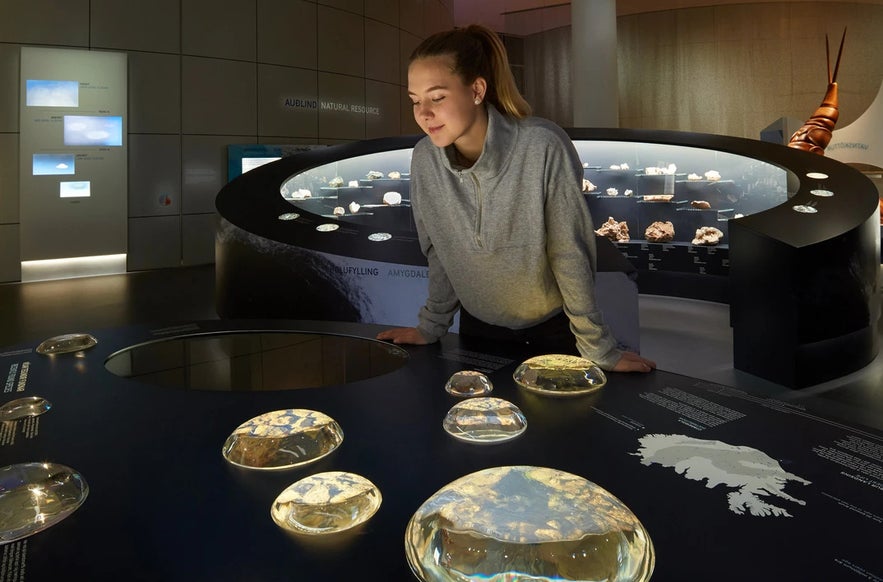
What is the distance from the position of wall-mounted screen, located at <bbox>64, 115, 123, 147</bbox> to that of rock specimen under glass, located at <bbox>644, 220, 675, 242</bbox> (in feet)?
22.2

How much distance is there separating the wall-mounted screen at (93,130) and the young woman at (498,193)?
309 inches

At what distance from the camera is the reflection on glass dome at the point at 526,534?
604mm

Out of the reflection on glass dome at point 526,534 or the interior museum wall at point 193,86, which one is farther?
the interior museum wall at point 193,86

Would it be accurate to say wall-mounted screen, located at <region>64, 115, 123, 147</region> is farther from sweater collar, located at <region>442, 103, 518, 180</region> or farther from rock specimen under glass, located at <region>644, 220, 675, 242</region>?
sweater collar, located at <region>442, 103, 518, 180</region>

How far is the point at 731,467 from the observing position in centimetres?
90

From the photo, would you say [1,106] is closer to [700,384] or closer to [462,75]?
[462,75]

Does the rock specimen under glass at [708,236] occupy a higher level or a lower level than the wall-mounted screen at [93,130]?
lower

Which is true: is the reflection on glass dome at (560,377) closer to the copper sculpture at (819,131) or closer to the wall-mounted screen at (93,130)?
the copper sculpture at (819,131)

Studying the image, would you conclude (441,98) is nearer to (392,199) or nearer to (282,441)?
(282,441)

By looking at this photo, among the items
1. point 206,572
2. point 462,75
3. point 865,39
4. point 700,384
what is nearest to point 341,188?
point 462,75

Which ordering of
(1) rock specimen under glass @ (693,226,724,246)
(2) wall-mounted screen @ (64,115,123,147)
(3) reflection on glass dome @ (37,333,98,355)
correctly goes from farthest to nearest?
(2) wall-mounted screen @ (64,115,123,147) < (1) rock specimen under glass @ (693,226,724,246) < (3) reflection on glass dome @ (37,333,98,355)

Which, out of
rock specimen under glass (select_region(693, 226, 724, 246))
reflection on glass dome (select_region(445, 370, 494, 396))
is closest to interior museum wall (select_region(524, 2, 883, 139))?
rock specimen under glass (select_region(693, 226, 724, 246))

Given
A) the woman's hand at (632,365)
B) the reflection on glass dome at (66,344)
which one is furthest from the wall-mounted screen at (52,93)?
the woman's hand at (632,365)

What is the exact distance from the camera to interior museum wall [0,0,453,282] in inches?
298
